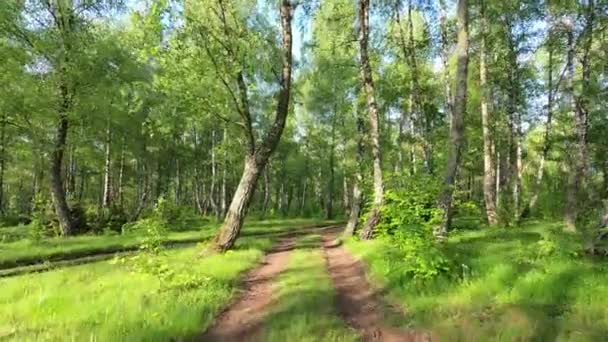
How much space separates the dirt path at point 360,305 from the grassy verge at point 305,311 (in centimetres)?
22

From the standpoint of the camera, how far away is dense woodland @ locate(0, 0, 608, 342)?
709 cm

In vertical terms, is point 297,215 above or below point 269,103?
below

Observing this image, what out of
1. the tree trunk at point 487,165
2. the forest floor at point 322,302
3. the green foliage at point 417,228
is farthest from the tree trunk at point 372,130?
the green foliage at point 417,228

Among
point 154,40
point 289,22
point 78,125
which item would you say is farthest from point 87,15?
point 289,22

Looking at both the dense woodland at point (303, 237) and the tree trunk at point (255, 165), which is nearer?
the dense woodland at point (303, 237)

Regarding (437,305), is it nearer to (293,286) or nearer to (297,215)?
(293,286)

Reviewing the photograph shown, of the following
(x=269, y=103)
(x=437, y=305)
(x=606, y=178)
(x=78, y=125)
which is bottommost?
(x=437, y=305)

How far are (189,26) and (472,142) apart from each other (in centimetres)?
2632

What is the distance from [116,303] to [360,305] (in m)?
3.85

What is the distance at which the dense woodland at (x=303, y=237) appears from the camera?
7094mm

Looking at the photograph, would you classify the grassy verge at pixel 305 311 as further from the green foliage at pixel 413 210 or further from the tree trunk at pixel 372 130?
the tree trunk at pixel 372 130

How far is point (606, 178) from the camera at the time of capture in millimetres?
32531

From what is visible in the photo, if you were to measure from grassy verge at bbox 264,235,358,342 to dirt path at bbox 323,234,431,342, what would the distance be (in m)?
0.22

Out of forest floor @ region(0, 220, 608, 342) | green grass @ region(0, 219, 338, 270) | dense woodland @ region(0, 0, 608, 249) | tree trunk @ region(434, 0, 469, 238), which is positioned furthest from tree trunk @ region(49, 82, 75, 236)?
tree trunk @ region(434, 0, 469, 238)
